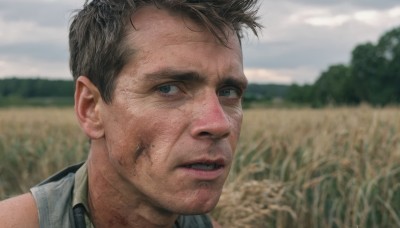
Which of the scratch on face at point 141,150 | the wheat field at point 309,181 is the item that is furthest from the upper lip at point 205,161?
the wheat field at point 309,181

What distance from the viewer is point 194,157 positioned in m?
1.88

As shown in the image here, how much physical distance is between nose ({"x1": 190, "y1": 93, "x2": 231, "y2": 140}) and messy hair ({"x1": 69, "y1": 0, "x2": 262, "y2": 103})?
0.23m

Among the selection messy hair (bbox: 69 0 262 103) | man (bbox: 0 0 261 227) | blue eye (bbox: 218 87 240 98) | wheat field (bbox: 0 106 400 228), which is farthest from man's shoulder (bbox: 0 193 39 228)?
wheat field (bbox: 0 106 400 228)

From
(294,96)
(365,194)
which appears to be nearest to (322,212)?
(365,194)

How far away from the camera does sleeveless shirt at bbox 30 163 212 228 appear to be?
209 centimetres

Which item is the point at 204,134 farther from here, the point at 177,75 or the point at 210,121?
the point at 177,75

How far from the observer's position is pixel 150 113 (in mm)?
1990

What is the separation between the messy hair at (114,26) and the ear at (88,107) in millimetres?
30

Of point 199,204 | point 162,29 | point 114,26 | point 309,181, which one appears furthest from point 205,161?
point 309,181

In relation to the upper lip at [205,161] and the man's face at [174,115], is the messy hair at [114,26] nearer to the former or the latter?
the man's face at [174,115]

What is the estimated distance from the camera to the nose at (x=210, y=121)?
1888mm

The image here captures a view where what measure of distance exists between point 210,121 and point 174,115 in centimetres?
12

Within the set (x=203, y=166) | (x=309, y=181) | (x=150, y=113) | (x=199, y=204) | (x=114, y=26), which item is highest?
(x=114, y=26)

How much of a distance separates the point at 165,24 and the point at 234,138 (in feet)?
1.35
